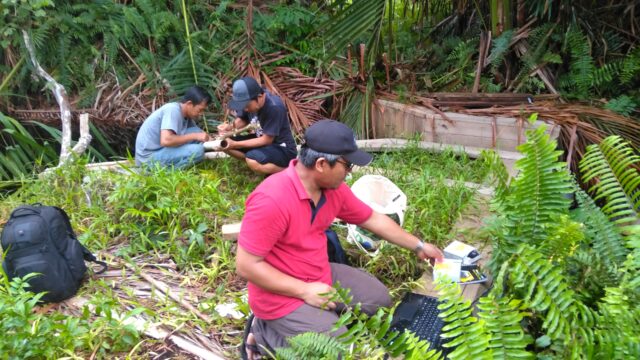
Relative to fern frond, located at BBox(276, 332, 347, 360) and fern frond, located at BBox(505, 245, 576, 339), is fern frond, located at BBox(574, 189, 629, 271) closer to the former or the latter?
fern frond, located at BBox(505, 245, 576, 339)

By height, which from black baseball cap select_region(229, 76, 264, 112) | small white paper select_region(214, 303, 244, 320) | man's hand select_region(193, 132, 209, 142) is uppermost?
black baseball cap select_region(229, 76, 264, 112)

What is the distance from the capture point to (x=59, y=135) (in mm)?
6773

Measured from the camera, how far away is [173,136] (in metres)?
5.03

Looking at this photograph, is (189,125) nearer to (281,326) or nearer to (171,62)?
(171,62)

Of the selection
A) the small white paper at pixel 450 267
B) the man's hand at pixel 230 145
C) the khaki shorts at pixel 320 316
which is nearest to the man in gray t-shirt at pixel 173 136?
the man's hand at pixel 230 145

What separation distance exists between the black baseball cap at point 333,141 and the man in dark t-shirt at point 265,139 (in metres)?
2.15

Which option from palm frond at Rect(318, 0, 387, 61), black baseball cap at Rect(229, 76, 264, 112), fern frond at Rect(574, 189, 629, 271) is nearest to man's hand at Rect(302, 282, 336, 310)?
fern frond at Rect(574, 189, 629, 271)

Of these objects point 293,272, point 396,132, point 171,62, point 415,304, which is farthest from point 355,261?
point 171,62

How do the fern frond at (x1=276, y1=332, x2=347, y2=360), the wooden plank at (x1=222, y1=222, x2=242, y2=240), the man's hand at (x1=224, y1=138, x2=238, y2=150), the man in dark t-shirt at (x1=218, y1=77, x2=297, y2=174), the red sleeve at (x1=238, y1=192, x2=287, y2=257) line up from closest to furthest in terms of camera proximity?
the fern frond at (x1=276, y1=332, x2=347, y2=360) → the red sleeve at (x1=238, y1=192, x2=287, y2=257) → the wooden plank at (x1=222, y1=222, x2=242, y2=240) → the man in dark t-shirt at (x1=218, y1=77, x2=297, y2=174) → the man's hand at (x1=224, y1=138, x2=238, y2=150)

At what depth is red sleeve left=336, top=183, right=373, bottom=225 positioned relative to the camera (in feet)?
9.34

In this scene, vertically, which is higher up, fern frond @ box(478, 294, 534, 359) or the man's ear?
the man's ear

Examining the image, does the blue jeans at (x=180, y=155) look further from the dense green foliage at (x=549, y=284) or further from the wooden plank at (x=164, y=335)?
the dense green foliage at (x=549, y=284)

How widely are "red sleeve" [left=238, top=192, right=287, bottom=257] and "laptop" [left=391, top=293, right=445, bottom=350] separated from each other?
77 centimetres

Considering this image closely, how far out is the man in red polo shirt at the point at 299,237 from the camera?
2451mm
